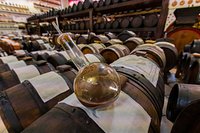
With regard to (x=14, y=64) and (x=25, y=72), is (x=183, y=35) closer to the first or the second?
(x=25, y=72)

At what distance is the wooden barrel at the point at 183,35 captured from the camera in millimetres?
2761

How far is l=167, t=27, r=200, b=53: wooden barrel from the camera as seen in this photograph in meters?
2.76

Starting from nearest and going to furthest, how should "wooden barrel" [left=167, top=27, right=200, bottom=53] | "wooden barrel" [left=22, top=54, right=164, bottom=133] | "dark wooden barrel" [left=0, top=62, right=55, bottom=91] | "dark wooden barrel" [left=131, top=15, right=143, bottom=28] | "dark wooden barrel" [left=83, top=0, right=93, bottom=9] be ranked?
"wooden barrel" [left=22, top=54, right=164, bottom=133] → "dark wooden barrel" [left=0, top=62, right=55, bottom=91] → "wooden barrel" [left=167, top=27, right=200, bottom=53] → "dark wooden barrel" [left=131, top=15, right=143, bottom=28] → "dark wooden barrel" [left=83, top=0, right=93, bottom=9]

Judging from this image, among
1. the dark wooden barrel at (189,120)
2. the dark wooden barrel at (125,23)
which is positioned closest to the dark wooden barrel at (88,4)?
the dark wooden barrel at (125,23)

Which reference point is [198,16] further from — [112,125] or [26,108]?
[26,108]

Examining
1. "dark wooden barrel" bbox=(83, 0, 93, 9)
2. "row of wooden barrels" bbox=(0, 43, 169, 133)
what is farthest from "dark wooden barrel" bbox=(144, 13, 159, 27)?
"row of wooden barrels" bbox=(0, 43, 169, 133)

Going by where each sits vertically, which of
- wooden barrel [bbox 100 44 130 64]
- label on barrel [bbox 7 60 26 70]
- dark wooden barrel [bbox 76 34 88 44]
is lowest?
label on barrel [bbox 7 60 26 70]

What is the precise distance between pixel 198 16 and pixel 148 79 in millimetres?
3386

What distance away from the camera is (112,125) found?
49 centimetres

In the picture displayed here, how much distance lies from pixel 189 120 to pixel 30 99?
90 centimetres

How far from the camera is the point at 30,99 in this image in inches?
30.8

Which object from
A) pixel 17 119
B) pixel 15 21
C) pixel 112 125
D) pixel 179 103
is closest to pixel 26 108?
pixel 17 119

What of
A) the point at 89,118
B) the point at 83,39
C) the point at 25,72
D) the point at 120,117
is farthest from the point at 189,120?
the point at 83,39

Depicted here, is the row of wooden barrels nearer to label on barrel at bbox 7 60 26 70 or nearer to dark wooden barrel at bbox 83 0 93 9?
label on barrel at bbox 7 60 26 70
